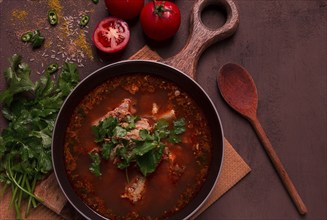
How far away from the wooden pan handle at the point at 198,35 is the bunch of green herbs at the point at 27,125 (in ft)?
1.78

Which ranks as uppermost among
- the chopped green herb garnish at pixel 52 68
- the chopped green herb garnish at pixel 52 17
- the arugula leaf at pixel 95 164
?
the chopped green herb garnish at pixel 52 17

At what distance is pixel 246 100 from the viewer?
281 cm

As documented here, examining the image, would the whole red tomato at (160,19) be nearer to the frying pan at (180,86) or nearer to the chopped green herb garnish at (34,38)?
the frying pan at (180,86)

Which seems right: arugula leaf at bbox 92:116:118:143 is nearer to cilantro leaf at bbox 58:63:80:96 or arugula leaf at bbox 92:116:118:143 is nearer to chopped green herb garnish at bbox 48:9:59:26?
cilantro leaf at bbox 58:63:80:96

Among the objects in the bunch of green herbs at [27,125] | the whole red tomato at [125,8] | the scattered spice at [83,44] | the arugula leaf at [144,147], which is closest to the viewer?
the arugula leaf at [144,147]

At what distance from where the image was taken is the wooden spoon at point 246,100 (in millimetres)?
2777

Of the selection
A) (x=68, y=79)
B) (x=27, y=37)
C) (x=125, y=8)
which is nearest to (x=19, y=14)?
(x=27, y=37)

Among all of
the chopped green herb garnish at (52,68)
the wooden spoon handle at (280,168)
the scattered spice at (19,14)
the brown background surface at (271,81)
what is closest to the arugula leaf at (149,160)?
the brown background surface at (271,81)

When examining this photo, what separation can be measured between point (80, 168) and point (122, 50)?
67 cm

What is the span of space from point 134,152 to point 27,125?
1.85ft

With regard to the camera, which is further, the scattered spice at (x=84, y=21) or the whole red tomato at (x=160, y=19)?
the scattered spice at (x=84, y=21)

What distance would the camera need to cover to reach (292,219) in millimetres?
2795

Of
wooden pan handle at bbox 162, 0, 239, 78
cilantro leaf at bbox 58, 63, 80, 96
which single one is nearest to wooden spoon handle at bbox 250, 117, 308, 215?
wooden pan handle at bbox 162, 0, 239, 78

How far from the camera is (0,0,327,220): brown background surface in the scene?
2.79m
